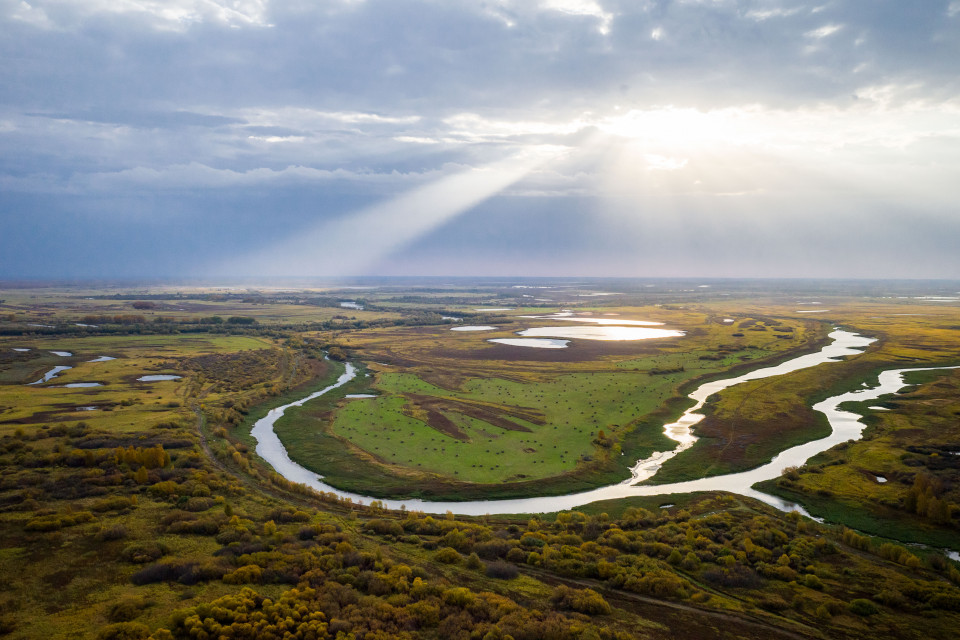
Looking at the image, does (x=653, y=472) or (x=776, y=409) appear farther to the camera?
(x=776, y=409)

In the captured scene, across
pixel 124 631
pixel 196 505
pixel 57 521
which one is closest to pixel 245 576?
pixel 124 631

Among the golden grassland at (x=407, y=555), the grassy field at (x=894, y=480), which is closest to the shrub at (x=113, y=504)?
the golden grassland at (x=407, y=555)

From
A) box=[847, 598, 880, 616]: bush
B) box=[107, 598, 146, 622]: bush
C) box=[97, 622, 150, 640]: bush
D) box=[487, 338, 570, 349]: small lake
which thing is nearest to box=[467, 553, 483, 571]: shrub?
box=[97, 622, 150, 640]: bush

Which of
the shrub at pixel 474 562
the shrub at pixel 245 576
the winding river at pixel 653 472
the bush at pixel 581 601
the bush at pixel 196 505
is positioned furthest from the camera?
the winding river at pixel 653 472

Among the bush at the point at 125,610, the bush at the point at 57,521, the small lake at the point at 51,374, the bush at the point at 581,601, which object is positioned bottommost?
the small lake at the point at 51,374

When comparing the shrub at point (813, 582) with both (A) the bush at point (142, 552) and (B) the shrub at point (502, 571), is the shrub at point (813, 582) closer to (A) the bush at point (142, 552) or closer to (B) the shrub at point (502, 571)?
(B) the shrub at point (502, 571)

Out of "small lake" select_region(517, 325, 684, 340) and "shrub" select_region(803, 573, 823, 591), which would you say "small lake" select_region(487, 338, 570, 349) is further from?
"shrub" select_region(803, 573, 823, 591)

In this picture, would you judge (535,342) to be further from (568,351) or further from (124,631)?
(124,631)
